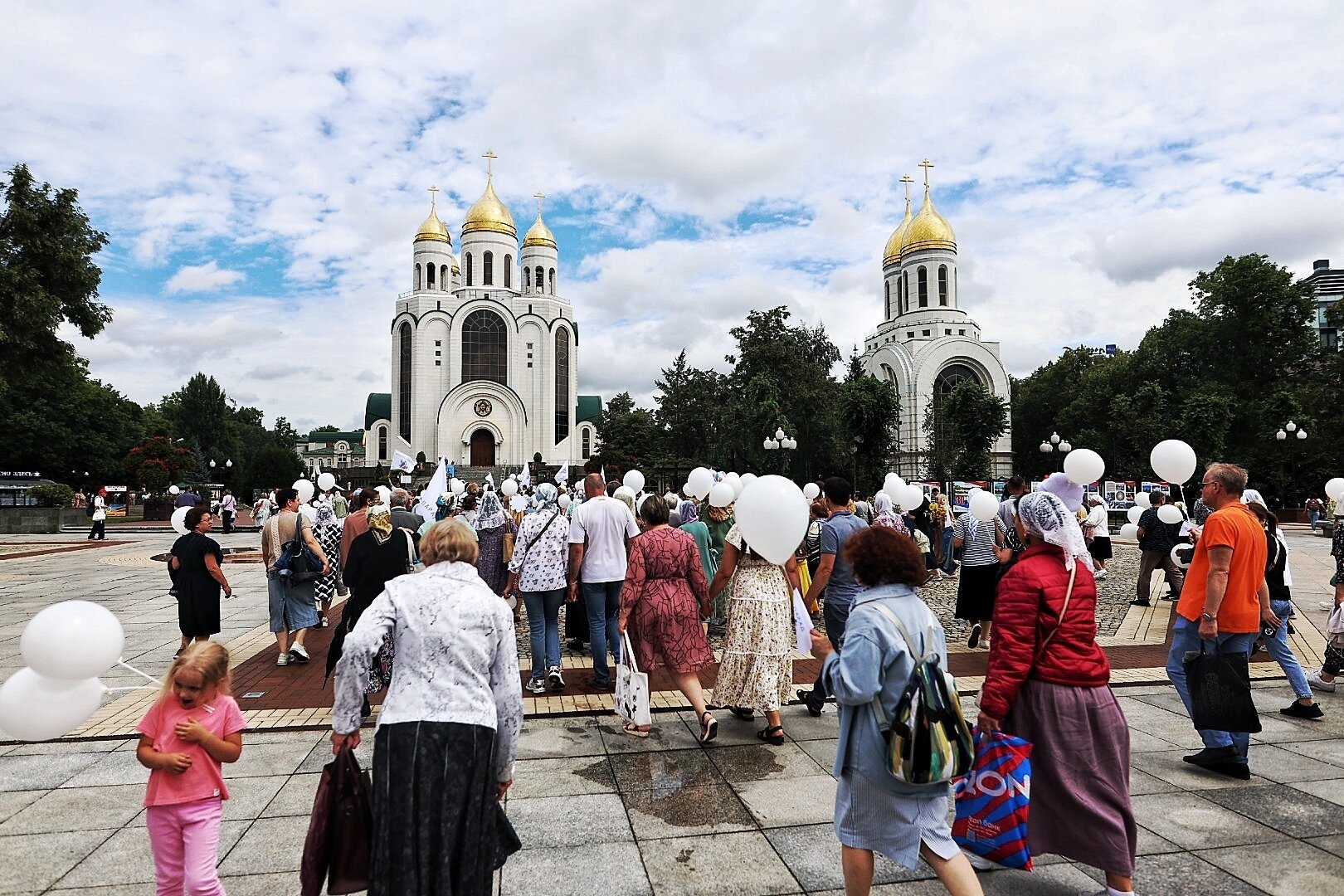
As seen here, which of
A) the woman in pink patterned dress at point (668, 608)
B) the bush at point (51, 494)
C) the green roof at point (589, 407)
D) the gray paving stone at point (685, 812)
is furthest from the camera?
the green roof at point (589, 407)

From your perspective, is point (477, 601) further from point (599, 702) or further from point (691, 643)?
point (599, 702)

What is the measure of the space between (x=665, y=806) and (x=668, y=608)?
147 centimetres

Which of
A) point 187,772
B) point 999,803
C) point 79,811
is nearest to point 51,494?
point 79,811

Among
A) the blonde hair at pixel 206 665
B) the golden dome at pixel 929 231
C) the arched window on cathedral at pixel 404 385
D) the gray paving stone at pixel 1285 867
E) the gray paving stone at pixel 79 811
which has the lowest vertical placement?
the gray paving stone at pixel 1285 867

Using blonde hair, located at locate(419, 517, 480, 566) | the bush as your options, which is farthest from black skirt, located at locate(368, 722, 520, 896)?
the bush

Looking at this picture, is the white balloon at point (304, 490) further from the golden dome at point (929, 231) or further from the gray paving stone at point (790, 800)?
the golden dome at point (929, 231)

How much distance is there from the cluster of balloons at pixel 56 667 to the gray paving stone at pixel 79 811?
1.31 m

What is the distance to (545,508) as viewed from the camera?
740 cm

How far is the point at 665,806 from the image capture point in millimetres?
4348

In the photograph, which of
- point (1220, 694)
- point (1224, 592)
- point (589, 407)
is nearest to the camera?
→ point (1220, 694)

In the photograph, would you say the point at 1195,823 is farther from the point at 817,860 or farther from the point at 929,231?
the point at 929,231

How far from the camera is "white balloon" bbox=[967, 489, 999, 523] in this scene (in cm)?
867

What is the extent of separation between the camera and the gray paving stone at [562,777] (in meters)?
4.57

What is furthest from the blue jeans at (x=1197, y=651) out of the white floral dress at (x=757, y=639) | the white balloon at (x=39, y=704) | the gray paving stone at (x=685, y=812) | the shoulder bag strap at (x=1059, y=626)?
the white balloon at (x=39, y=704)
